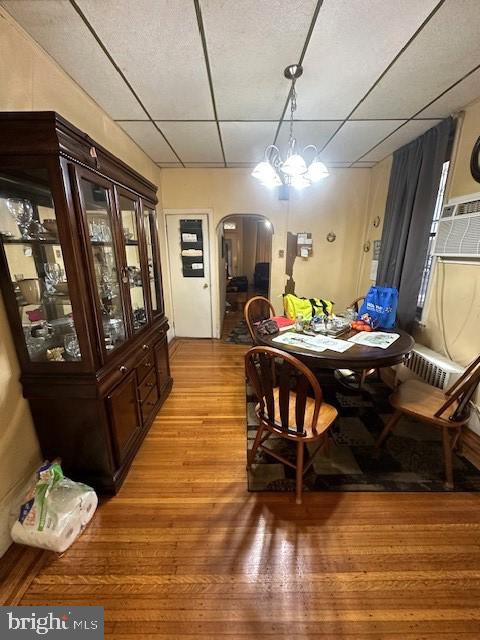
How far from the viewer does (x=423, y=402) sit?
169cm

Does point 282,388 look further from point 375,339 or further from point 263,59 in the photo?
point 263,59

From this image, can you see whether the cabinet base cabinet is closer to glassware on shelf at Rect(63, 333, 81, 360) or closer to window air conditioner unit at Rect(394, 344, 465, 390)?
glassware on shelf at Rect(63, 333, 81, 360)

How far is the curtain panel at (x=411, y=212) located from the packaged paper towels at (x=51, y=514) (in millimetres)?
3026

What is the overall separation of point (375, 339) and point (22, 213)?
2.33 metres

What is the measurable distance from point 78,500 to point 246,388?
1655 mm

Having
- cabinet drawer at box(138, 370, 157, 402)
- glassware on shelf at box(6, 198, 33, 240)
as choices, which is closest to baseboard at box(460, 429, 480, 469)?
cabinet drawer at box(138, 370, 157, 402)

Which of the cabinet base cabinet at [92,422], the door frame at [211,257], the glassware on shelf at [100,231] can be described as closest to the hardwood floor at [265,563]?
the cabinet base cabinet at [92,422]

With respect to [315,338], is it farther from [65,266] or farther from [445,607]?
[65,266]

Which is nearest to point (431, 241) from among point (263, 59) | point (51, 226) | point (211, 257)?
point (263, 59)

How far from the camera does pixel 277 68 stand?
5.09 feet

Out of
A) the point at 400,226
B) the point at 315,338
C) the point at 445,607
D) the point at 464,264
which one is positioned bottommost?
the point at 445,607

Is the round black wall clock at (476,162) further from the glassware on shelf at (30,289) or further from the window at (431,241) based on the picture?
the glassware on shelf at (30,289)

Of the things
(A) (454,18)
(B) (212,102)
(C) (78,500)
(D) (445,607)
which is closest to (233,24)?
(B) (212,102)

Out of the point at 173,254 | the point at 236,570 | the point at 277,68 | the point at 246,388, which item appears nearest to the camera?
the point at 236,570
